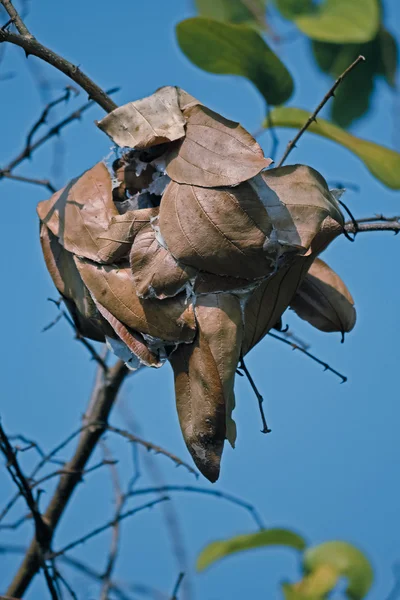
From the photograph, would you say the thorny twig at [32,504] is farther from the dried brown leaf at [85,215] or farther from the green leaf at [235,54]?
the green leaf at [235,54]

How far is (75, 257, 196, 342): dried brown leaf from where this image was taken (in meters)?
0.79

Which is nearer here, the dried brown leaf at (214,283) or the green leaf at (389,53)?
the dried brown leaf at (214,283)

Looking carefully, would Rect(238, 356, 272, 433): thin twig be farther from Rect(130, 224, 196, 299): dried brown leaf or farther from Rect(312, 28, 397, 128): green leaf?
Rect(312, 28, 397, 128): green leaf

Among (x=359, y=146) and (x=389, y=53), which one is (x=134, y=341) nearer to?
(x=359, y=146)

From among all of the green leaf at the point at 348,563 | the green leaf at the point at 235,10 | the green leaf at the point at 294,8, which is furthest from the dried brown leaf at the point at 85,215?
the green leaf at the point at 235,10

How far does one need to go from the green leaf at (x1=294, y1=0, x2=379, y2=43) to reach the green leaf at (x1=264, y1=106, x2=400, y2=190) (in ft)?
1.49

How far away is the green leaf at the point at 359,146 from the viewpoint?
46.9 inches

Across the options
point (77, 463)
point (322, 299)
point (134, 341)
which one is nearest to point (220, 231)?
point (134, 341)

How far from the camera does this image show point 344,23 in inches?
65.0

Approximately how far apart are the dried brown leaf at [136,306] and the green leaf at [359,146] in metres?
0.49

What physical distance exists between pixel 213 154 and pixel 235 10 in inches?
60.7

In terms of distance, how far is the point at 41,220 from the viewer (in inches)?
36.6

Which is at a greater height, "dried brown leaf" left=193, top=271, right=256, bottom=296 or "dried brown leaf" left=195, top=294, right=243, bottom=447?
"dried brown leaf" left=193, top=271, right=256, bottom=296

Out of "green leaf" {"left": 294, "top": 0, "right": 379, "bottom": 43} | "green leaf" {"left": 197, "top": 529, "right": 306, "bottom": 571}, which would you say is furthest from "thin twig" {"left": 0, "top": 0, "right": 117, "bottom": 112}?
"green leaf" {"left": 197, "top": 529, "right": 306, "bottom": 571}
